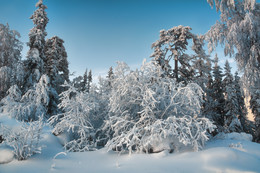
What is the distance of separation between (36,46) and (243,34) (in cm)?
1620

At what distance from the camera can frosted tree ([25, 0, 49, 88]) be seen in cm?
1258

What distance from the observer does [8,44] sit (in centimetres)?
1485

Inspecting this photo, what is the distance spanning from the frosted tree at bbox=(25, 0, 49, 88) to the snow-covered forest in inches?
3.4

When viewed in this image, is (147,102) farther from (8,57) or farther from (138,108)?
(8,57)

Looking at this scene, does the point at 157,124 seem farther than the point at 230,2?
No

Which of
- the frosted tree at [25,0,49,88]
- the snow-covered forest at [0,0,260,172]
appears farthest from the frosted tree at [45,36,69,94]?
the frosted tree at [25,0,49,88]

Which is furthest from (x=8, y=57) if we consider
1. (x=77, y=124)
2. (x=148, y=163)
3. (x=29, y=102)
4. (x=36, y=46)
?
(x=148, y=163)

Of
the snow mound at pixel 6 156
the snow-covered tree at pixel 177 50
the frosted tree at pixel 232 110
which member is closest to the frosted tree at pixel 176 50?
the snow-covered tree at pixel 177 50

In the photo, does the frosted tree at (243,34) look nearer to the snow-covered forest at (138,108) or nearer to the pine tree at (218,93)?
the snow-covered forest at (138,108)

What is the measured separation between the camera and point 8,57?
1484 centimetres

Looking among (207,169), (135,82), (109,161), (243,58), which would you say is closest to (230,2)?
(243,58)

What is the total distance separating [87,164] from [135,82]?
402 cm

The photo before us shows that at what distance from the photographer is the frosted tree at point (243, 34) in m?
9.02

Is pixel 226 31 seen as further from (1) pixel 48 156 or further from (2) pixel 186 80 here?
(1) pixel 48 156
